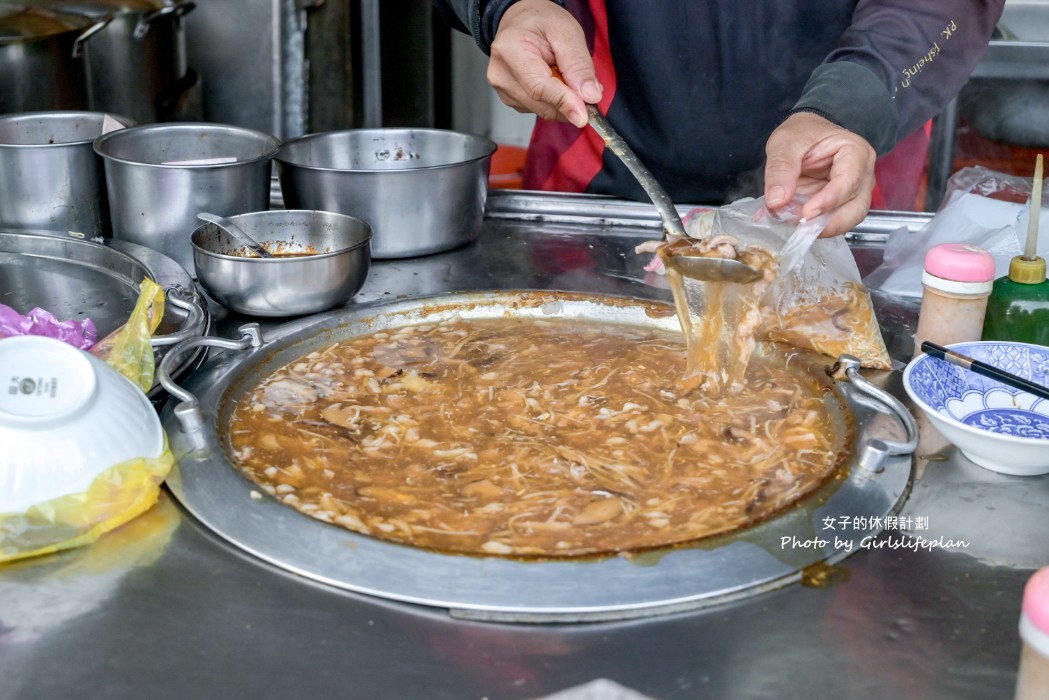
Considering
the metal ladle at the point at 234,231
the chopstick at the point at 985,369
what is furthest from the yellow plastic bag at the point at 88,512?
the chopstick at the point at 985,369

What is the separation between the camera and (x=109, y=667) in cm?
125

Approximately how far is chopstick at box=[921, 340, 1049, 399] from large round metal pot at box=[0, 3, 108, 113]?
2990 millimetres

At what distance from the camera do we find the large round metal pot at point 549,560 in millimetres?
1356

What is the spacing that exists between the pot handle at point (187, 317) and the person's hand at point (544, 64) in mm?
917

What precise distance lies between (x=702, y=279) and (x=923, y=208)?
3.61 metres

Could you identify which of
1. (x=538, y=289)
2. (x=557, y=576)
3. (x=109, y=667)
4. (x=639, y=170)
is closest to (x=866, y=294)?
(x=639, y=170)

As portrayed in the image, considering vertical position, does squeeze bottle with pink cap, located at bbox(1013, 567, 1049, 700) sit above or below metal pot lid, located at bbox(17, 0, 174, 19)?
below

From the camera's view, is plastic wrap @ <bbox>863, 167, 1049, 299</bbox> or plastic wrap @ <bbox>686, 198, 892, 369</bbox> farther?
plastic wrap @ <bbox>863, 167, 1049, 299</bbox>

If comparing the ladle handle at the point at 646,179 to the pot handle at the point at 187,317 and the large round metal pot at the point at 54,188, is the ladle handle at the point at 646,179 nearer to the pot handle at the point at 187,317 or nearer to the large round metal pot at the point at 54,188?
the pot handle at the point at 187,317

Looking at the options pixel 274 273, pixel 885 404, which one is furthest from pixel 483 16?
pixel 885 404

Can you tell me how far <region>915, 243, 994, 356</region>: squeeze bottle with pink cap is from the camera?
1.94m

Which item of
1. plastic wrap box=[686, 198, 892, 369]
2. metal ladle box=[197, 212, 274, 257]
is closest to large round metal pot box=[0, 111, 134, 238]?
metal ladle box=[197, 212, 274, 257]

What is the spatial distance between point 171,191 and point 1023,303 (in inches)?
73.8

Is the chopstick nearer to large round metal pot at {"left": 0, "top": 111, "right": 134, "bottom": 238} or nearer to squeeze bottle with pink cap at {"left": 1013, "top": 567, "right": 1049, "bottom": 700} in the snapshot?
squeeze bottle with pink cap at {"left": 1013, "top": 567, "right": 1049, "bottom": 700}
